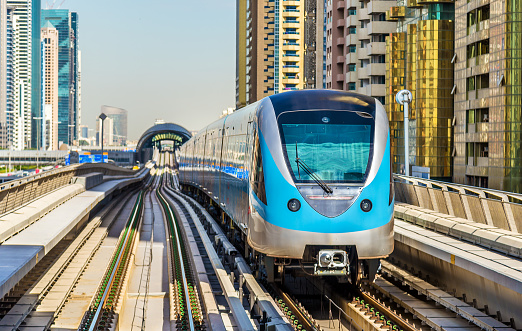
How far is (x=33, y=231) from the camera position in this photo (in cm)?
1877

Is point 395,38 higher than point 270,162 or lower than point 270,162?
higher

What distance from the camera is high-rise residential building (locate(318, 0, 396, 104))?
58.9m

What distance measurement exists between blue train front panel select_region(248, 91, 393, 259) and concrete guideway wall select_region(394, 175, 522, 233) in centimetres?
276

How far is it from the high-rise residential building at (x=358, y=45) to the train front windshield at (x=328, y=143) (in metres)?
44.8

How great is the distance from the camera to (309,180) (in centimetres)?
1290

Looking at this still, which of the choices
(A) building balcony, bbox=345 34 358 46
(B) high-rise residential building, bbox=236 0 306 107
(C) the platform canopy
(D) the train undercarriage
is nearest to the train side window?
(D) the train undercarriage

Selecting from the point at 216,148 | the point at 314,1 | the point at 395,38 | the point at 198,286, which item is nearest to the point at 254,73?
the point at 314,1

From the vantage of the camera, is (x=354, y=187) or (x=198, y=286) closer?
(x=354, y=187)

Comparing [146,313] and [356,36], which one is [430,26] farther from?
[146,313]

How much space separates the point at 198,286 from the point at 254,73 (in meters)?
117

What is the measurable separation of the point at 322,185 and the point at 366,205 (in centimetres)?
85

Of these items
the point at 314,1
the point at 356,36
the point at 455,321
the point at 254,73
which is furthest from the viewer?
the point at 254,73

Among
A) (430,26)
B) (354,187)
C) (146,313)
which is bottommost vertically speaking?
(146,313)

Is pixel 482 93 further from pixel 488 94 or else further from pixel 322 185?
pixel 322 185
